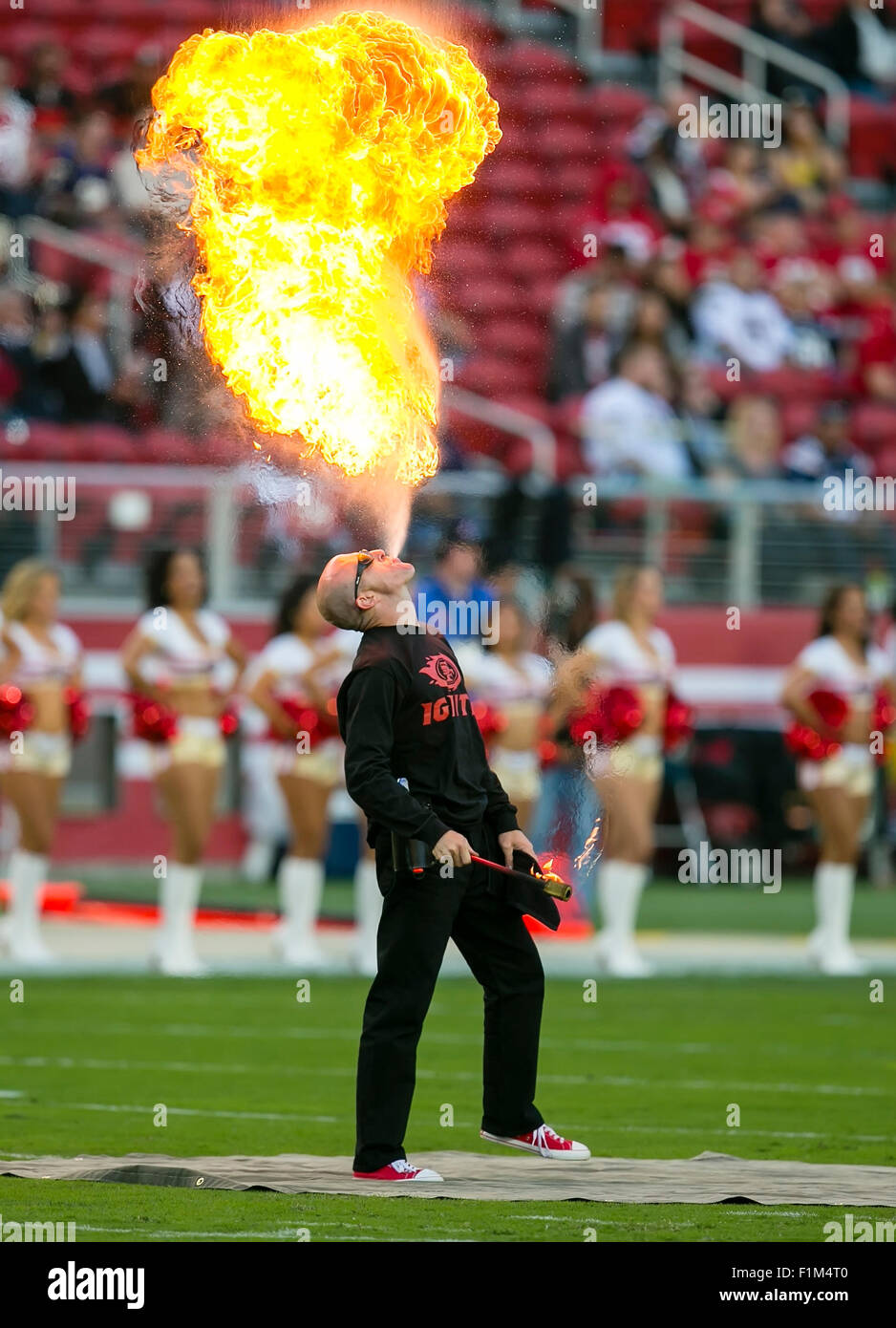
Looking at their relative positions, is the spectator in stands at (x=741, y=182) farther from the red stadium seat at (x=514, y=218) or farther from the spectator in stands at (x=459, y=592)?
the spectator in stands at (x=459, y=592)

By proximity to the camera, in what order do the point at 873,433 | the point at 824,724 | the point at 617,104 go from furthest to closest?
the point at 617,104 → the point at 873,433 → the point at 824,724

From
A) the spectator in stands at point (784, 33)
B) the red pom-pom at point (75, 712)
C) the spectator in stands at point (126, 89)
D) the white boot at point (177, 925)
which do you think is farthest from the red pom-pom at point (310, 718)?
the spectator in stands at point (784, 33)

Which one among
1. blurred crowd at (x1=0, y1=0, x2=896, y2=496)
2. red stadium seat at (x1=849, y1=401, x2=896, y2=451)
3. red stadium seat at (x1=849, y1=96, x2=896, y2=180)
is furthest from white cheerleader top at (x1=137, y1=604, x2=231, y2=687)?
red stadium seat at (x1=849, y1=96, x2=896, y2=180)

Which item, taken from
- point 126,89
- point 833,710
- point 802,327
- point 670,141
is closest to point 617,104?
point 670,141

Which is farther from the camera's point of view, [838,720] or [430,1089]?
[838,720]

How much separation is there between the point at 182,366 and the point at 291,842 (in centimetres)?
598

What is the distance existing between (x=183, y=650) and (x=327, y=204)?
5399 millimetres

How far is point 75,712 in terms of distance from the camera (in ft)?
42.7

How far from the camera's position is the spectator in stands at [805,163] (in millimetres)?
20438

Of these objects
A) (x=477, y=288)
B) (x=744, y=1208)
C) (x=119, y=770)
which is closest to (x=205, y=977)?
(x=119, y=770)

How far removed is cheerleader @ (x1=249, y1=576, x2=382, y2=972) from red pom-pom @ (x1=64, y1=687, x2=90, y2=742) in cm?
90

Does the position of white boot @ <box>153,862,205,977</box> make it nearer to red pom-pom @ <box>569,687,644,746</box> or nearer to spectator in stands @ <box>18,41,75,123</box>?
red pom-pom @ <box>569,687,644,746</box>

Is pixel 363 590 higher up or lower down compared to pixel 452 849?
higher up

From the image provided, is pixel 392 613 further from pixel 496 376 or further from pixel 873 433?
pixel 873 433
